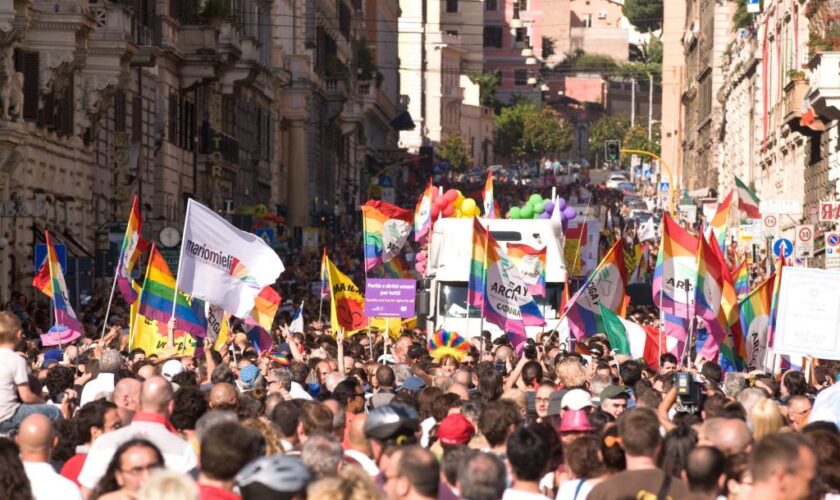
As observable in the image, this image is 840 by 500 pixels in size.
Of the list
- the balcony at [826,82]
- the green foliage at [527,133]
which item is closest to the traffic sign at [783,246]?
the balcony at [826,82]

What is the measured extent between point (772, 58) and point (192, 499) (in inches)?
2153

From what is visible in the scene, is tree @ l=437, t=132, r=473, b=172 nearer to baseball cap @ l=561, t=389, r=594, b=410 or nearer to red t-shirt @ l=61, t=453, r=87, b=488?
baseball cap @ l=561, t=389, r=594, b=410

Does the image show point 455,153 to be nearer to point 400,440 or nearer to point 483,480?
point 400,440

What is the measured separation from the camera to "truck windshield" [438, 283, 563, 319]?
1281 inches

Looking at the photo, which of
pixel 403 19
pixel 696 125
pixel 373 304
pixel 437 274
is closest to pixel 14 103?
pixel 437 274

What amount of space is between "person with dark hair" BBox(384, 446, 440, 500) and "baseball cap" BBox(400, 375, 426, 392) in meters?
7.37

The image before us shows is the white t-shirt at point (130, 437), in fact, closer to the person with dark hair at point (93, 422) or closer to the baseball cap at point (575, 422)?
the person with dark hair at point (93, 422)

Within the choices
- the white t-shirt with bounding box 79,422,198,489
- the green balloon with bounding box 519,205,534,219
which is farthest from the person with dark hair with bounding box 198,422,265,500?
the green balloon with bounding box 519,205,534,219

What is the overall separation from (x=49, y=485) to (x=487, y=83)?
182 meters

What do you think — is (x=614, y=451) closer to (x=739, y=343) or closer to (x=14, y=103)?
(x=739, y=343)

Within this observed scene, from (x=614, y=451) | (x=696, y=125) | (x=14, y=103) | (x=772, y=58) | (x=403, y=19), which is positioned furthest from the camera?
(x=403, y=19)

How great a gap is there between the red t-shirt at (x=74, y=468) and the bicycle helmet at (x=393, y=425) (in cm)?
148

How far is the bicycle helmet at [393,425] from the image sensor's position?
10.3 m

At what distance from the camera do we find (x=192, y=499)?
307 inches
